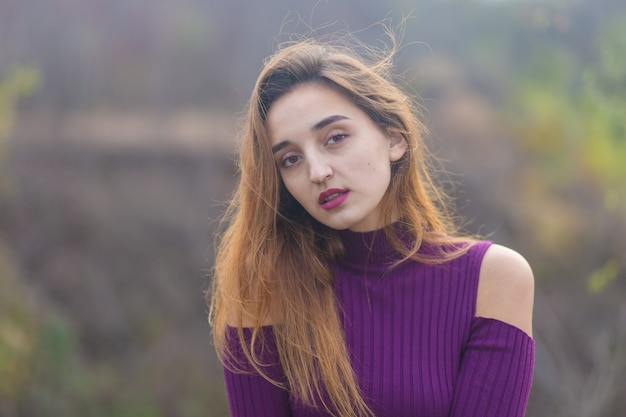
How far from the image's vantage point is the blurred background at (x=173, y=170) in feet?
22.9

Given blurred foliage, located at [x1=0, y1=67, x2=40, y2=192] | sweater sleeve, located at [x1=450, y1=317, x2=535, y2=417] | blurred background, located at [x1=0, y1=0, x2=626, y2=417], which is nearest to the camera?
sweater sleeve, located at [x1=450, y1=317, x2=535, y2=417]

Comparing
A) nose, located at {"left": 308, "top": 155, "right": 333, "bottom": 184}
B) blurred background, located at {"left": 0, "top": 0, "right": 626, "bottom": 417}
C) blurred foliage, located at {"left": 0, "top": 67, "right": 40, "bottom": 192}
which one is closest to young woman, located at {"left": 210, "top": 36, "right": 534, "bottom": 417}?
nose, located at {"left": 308, "top": 155, "right": 333, "bottom": 184}

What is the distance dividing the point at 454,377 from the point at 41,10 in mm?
8760

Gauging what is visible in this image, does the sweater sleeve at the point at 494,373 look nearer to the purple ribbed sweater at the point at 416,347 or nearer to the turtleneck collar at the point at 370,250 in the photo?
the purple ribbed sweater at the point at 416,347

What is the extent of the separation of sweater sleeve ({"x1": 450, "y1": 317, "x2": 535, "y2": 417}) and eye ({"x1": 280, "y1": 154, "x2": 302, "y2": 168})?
612 millimetres

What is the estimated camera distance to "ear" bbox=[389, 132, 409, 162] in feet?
6.56

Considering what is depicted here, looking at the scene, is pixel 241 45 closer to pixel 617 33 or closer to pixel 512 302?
pixel 617 33

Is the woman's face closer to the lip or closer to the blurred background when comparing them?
the lip

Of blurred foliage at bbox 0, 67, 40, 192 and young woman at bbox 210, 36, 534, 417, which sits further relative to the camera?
blurred foliage at bbox 0, 67, 40, 192

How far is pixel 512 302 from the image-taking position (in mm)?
1844

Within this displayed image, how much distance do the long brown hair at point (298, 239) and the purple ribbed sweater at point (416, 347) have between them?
0.12ft

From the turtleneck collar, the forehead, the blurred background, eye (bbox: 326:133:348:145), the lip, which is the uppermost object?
the blurred background

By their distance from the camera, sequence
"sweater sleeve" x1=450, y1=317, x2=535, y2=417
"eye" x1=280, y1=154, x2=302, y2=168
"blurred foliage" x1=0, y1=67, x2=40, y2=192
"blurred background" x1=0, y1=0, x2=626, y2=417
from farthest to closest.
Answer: "blurred foliage" x1=0, y1=67, x2=40, y2=192 → "blurred background" x1=0, y1=0, x2=626, y2=417 → "eye" x1=280, y1=154, x2=302, y2=168 → "sweater sleeve" x1=450, y1=317, x2=535, y2=417

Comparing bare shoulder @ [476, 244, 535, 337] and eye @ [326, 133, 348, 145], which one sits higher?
eye @ [326, 133, 348, 145]
